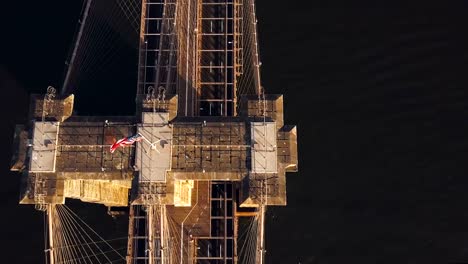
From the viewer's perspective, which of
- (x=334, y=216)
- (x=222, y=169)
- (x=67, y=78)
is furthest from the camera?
(x=334, y=216)

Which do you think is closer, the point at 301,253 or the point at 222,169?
the point at 222,169

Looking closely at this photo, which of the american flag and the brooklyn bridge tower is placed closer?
the american flag

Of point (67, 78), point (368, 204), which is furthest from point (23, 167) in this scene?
point (368, 204)

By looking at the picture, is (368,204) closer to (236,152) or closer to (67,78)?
(236,152)

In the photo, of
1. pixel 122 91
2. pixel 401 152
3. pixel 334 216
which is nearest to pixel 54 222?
pixel 122 91

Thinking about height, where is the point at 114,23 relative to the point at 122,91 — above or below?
above

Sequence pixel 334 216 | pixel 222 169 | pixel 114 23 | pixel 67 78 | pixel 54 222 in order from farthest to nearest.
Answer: pixel 114 23 < pixel 334 216 < pixel 67 78 < pixel 54 222 < pixel 222 169

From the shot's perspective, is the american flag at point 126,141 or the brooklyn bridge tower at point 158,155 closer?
the american flag at point 126,141

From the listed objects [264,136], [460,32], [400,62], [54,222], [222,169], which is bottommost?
[54,222]

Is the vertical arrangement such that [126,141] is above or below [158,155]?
above

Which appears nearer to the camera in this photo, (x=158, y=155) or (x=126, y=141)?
(x=126, y=141)
